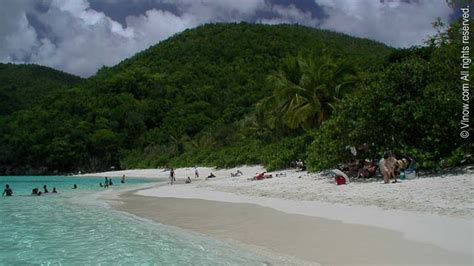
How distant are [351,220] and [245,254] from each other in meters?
2.97

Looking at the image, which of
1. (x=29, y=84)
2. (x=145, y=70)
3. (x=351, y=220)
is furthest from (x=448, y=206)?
(x=29, y=84)

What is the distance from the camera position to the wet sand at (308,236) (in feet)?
19.9

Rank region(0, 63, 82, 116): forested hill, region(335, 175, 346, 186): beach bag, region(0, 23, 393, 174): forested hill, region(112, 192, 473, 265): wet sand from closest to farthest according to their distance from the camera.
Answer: region(112, 192, 473, 265): wet sand, region(335, 175, 346, 186): beach bag, region(0, 23, 393, 174): forested hill, region(0, 63, 82, 116): forested hill

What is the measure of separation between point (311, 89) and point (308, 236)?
19287mm

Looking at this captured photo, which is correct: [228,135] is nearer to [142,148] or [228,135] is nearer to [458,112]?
[142,148]

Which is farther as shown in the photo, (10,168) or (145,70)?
(145,70)

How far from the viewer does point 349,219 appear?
9180 mm

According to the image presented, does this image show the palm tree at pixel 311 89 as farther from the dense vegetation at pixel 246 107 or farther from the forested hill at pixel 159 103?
the forested hill at pixel 159 103

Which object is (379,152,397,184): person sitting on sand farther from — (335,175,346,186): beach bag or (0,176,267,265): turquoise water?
(0,176,267,265): turquoise water

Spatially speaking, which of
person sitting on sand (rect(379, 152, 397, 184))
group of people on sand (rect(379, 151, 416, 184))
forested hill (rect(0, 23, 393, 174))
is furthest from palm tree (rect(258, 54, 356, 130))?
forested hill (rect(0, 23, 393, 174))

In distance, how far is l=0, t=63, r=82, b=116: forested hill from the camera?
84.2 m

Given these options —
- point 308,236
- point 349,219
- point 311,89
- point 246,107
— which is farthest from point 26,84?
point 308,236

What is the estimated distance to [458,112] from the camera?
13172 mm

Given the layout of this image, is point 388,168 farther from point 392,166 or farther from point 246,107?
point 246,107
